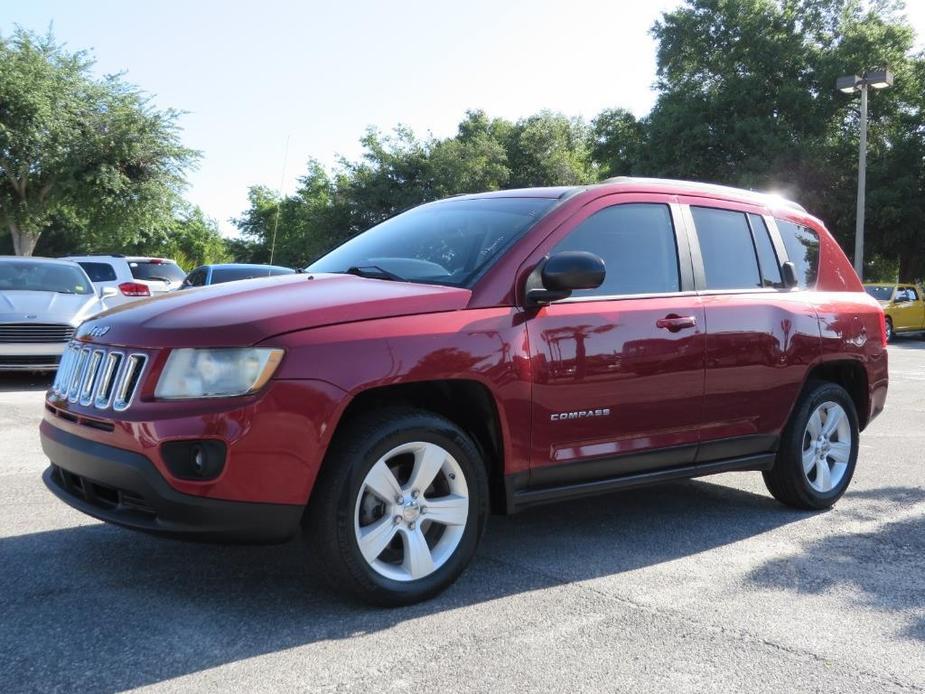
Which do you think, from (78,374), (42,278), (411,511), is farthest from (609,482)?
(42,278)

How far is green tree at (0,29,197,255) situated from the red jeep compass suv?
25410 millimetres

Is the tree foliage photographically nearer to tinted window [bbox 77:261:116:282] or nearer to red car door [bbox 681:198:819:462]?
tinted window [bbox 77:261:116:282]

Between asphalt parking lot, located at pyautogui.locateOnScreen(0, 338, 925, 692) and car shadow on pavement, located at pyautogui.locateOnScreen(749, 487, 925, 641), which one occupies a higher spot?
asphalt parking lot, located at pyautogui.locateOnScreen(0, 338, 925, 692)

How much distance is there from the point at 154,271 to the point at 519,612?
19002 millimetres

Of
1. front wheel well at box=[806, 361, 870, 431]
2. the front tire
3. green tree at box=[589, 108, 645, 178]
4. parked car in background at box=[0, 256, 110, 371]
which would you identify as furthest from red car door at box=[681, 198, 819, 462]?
green tree at box=[589, 108, 645, 178]

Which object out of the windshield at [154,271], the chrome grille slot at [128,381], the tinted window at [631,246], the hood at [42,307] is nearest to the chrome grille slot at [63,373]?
the chrome grille slot at [128,381]

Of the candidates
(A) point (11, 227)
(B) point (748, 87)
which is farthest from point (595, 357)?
(B) point (748, 87)

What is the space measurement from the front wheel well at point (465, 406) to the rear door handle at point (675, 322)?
3.43ft

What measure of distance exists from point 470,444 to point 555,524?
1.46 meters

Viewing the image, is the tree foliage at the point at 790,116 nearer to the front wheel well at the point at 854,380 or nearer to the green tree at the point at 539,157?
the green tree at the point at 539,157

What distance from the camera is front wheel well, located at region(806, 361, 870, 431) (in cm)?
585

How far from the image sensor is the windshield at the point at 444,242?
4336 millimetres

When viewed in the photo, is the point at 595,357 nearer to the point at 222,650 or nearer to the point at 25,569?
the point at 222,650

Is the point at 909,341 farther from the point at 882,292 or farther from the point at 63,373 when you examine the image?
the point at 63,373
